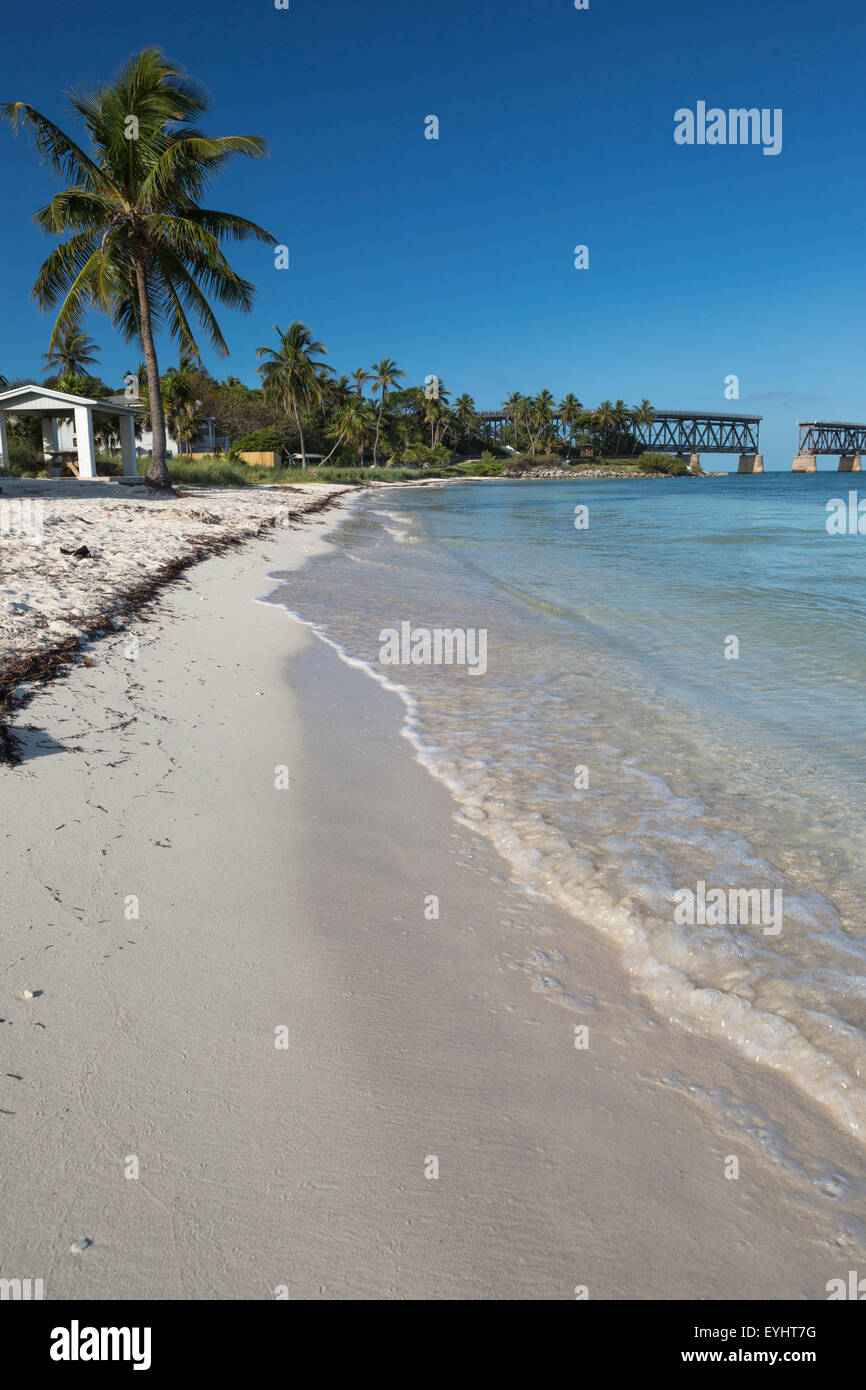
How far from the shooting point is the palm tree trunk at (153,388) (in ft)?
70.4

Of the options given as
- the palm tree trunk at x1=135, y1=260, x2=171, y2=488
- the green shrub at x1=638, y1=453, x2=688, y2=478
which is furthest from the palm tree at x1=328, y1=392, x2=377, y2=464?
the green shrub at x1=638, y1=453, x2=688, y2=478

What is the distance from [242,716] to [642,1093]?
3.78 m

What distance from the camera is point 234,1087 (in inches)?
85.9

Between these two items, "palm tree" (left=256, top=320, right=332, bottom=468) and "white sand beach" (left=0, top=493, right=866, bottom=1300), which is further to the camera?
"palm tree" (left=256, top=320, right=332, bottom=468)

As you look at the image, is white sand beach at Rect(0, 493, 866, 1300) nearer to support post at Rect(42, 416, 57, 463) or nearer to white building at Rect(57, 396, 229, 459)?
support post at Rect(42, 416, 57, 463)

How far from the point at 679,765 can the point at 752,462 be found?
180 m

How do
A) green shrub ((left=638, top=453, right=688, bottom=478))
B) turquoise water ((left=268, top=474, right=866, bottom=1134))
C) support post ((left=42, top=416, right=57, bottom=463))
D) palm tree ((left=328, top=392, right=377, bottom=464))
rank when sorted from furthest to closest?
1. green shrub ((left=638, top=453, right=688, bottom=478))
2. palm tree ((left=328, top=392, right=377, bottom=464))
3. support post ((left=42, top=416, right=57, bottom=463))
4. turquoise water ((left=268, top=474, right=866, bottom=1134))

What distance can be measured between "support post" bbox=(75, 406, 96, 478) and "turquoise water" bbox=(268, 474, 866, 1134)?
18.3 metres

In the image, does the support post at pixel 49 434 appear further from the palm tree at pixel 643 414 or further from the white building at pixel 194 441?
the palm tree at pixel 643 414

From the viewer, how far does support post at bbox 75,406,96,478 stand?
26750 mm

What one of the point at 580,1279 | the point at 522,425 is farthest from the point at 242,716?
the point at 522,425

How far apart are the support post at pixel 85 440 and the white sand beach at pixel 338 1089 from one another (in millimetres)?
26568
